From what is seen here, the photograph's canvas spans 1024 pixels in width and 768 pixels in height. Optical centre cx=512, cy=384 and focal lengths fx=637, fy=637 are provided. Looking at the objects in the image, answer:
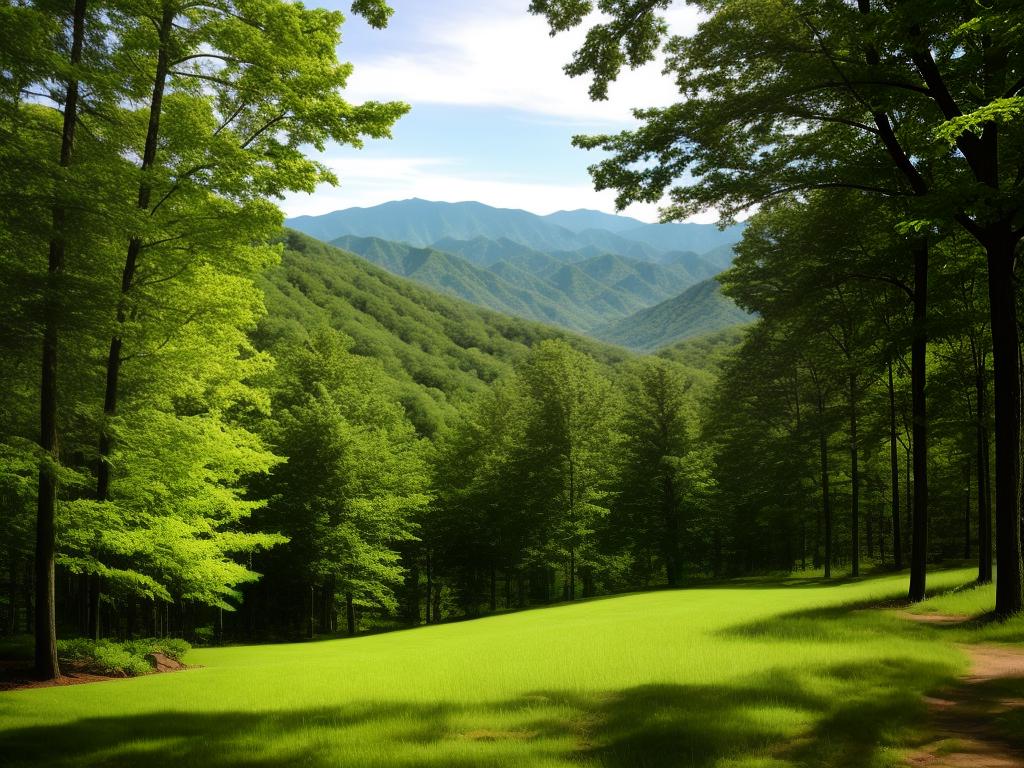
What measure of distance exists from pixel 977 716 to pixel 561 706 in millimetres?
4832

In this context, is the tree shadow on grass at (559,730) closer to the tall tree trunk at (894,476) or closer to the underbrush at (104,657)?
the underbrush at (104,657)

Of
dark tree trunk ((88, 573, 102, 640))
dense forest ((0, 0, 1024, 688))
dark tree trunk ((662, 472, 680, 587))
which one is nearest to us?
dense forest ((0, 0, 1024, 688))

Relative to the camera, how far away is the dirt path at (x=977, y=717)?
231 inches

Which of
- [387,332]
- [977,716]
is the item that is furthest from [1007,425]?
[387,332]

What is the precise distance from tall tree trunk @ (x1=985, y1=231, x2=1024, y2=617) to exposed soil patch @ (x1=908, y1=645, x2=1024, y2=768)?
2.34 metres

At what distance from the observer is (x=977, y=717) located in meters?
7.14

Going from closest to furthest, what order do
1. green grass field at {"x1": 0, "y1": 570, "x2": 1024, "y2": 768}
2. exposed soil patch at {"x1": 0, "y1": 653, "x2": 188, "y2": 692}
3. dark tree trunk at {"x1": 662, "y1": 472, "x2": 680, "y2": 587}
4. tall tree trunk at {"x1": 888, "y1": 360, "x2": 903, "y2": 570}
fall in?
green grass field at {"x1": 0, "y1": 570, "x2": 1024, "y2": 768}, exposed soil patch at {"x1": 0, "y1": 653, "x2": 188, "y2": 692}, tall tree trunk at {"x1": 888, "y1": 360, "x2": 903, "y2": 570}, dark tree trunk at {"x1": 662, "y1": 472, "x2": 680, "y2": 587}

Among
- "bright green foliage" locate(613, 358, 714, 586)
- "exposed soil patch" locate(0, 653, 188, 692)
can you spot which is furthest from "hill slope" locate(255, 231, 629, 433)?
"exposed soil patch" locate(0, 653, 188, 692)

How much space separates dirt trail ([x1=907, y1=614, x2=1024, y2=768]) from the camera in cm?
586

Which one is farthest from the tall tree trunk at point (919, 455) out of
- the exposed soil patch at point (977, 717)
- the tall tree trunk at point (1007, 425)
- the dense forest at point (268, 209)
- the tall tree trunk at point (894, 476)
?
the tall tree trunk at point (894, 476)

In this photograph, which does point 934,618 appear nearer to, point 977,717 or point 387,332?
point 977,717

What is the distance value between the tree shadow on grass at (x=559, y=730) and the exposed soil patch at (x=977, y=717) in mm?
305

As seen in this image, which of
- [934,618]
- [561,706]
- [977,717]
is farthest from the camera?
[934,618]

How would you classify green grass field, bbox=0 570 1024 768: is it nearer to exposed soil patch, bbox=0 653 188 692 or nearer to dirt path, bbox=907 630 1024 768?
dirt path, bbox=907 630 1024 768
